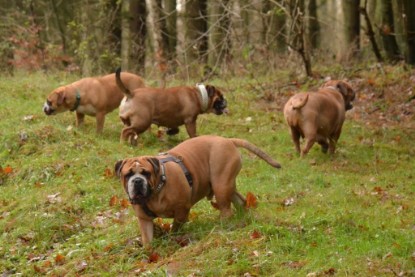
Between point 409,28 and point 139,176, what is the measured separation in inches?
502

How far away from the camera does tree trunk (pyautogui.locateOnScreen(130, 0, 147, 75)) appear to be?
75.1ft

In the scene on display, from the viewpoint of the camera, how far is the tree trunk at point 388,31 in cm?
1948

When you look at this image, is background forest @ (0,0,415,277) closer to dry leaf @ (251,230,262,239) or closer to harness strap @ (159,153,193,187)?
dry leaf @ (251,230,262,239)

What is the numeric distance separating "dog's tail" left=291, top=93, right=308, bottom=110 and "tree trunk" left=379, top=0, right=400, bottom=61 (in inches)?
311

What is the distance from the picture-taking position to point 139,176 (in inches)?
293

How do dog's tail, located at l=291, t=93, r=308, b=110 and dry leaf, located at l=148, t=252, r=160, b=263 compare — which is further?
dog's tail, located at l=291, t=93, r=308, b=110

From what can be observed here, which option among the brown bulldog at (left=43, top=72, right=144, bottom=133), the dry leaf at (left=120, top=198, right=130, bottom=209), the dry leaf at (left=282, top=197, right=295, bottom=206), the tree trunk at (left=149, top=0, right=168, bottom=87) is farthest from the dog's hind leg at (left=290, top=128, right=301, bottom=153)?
the tree trunk at (left=149, top=0, right=168, bottom=87)

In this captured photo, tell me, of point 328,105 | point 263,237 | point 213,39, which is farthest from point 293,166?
point 213,39

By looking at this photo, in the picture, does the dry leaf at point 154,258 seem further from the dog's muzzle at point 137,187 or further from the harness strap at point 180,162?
the harness strap at point 180,162

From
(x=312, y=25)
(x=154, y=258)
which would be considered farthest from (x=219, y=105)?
(x=312, y=25)

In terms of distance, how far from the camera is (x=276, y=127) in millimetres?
15312

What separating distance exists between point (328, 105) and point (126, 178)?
5845 millimetres

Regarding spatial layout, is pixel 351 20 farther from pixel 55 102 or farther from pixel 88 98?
pixel 55 102

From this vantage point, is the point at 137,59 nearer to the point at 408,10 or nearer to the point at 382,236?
the point at 408,10
